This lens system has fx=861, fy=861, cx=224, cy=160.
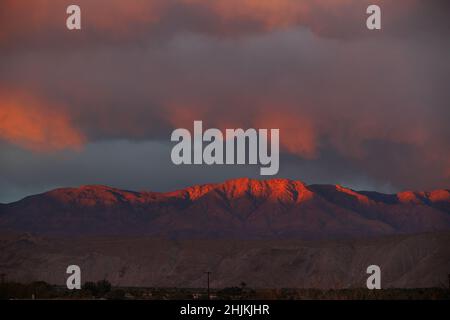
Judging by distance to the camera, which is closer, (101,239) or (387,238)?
(387,238)

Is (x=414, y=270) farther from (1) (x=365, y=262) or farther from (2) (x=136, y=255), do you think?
(2) (x=136, y=255)

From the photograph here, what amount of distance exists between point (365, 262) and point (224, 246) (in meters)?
36.4

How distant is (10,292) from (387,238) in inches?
4407

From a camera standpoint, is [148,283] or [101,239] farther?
[101,239]

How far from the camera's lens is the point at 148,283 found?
170m

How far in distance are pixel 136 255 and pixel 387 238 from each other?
2079 inches
